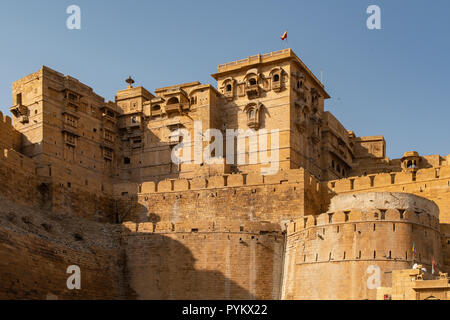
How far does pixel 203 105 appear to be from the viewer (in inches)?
2082

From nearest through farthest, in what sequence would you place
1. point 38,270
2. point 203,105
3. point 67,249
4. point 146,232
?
point 38,270 → point 67,249 → point 146,232 → point 203,105

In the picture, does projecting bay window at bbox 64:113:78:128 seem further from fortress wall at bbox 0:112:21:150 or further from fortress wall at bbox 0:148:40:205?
fortress wall at bbox 0:148:40:205

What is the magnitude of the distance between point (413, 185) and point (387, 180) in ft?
4.84

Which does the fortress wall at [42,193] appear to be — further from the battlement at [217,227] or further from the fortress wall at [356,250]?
the fortress wall at [356,250]

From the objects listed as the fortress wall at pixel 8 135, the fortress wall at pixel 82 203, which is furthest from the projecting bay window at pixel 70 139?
the fortress wall at pixel 82 203

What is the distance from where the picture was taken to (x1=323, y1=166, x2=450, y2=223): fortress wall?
136 ft

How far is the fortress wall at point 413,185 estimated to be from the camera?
41531 mm

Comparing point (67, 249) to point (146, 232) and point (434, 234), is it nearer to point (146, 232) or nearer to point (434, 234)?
point (146, 232)

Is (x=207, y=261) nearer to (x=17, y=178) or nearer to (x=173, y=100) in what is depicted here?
(x=17, y=178)

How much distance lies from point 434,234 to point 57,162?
25.0m

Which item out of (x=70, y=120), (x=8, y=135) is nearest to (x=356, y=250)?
(x=70, y=120)

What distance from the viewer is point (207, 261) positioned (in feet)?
122

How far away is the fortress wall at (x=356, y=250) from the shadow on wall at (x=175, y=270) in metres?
3.30
